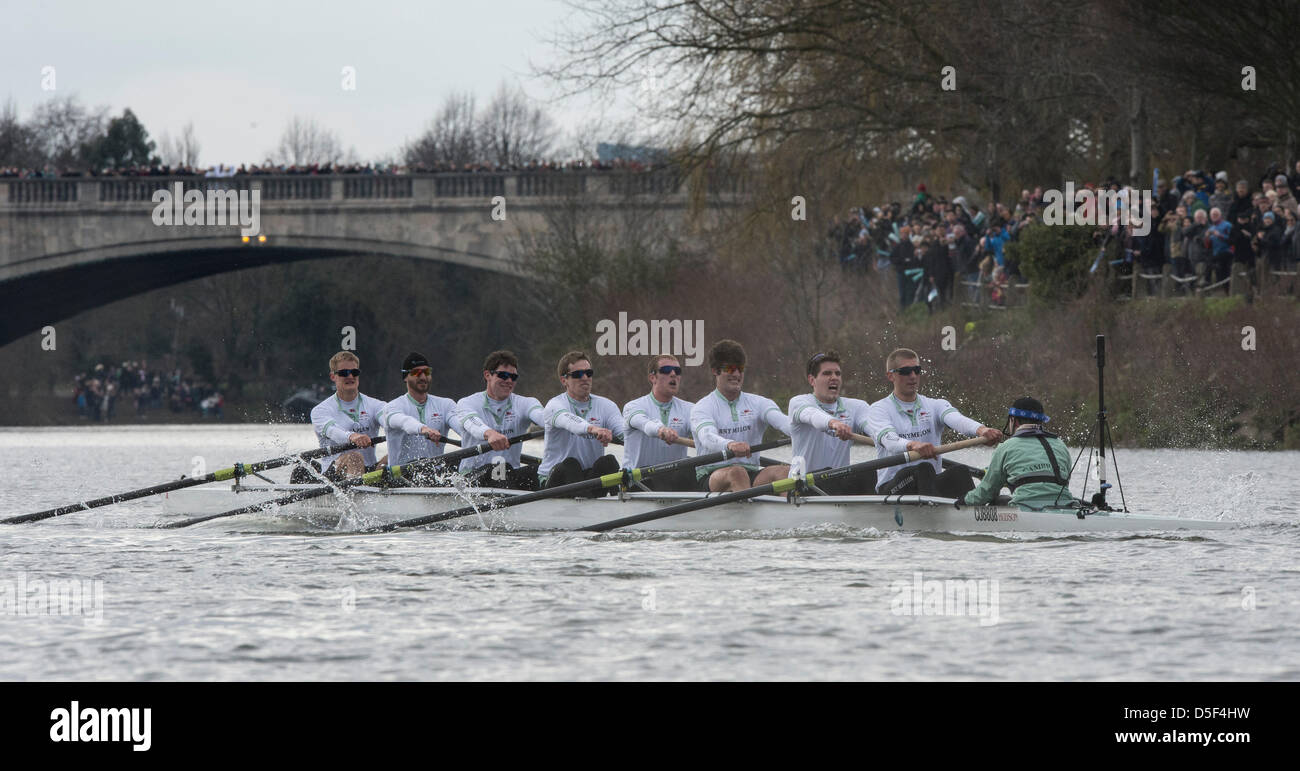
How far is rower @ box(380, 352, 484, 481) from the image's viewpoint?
629 inches

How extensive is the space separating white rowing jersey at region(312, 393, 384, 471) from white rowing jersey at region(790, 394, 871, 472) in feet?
13.7

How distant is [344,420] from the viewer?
54.9 feet

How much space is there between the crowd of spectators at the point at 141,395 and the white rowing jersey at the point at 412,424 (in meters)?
51.5

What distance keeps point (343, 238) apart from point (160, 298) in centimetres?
2952

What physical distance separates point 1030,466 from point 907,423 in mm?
1248

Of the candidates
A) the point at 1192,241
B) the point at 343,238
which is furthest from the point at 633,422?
the point at 343,238

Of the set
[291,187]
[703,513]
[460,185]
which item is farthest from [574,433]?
[291,187]

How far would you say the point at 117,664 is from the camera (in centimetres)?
939

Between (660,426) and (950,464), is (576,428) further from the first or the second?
(950,464)

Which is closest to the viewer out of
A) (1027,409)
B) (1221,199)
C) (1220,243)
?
(1027,409)

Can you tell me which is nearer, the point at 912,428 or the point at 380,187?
the point at 912,428

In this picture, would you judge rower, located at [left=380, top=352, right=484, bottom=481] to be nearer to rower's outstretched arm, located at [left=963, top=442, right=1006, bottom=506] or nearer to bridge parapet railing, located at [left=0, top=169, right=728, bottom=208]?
rower's outstretched arm, located at [left=963, top=442, right=1006, bottom=506]
